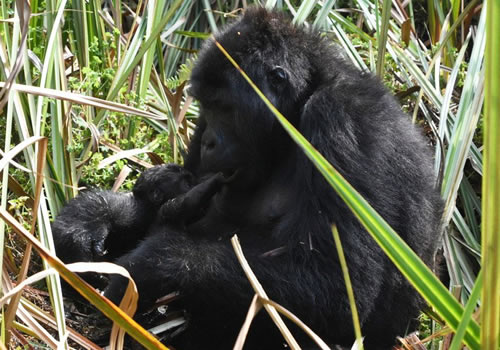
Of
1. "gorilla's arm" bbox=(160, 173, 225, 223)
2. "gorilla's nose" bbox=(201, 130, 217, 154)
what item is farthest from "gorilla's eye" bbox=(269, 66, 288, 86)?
"gorilla's arm" bbox=(160, 173, 225, 223)

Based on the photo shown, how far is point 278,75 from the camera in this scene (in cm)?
321

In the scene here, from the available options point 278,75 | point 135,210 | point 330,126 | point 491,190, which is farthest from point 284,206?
point 491,190

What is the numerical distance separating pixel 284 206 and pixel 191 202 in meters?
0.46

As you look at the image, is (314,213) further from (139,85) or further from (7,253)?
(139,85)

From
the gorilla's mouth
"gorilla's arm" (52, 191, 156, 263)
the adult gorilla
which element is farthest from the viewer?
"gorilla's arm" (52, 191, 156, 263)

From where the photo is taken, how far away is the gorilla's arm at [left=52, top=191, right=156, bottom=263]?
344 cm

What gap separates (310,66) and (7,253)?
1.47 m

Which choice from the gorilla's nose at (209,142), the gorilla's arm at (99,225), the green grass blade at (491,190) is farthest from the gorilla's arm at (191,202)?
the green grass blade at (491,190)

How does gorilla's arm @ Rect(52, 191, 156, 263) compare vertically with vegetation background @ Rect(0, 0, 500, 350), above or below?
below

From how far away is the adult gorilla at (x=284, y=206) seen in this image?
288cm

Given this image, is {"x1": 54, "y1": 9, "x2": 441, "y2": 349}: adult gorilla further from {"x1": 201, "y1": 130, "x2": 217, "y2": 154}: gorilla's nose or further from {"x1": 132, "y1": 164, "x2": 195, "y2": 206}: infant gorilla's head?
{"x1": 132, "y1": 164, "x2": 195, "y2": 206}: infant gorilla's head

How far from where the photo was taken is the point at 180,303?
10.5 feet

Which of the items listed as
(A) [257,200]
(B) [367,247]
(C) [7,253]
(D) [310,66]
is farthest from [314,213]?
(C) [7,253]

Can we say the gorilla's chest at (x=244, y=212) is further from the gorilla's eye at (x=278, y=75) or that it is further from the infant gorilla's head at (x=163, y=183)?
the gorilla's eye at (x=278, y=75)
